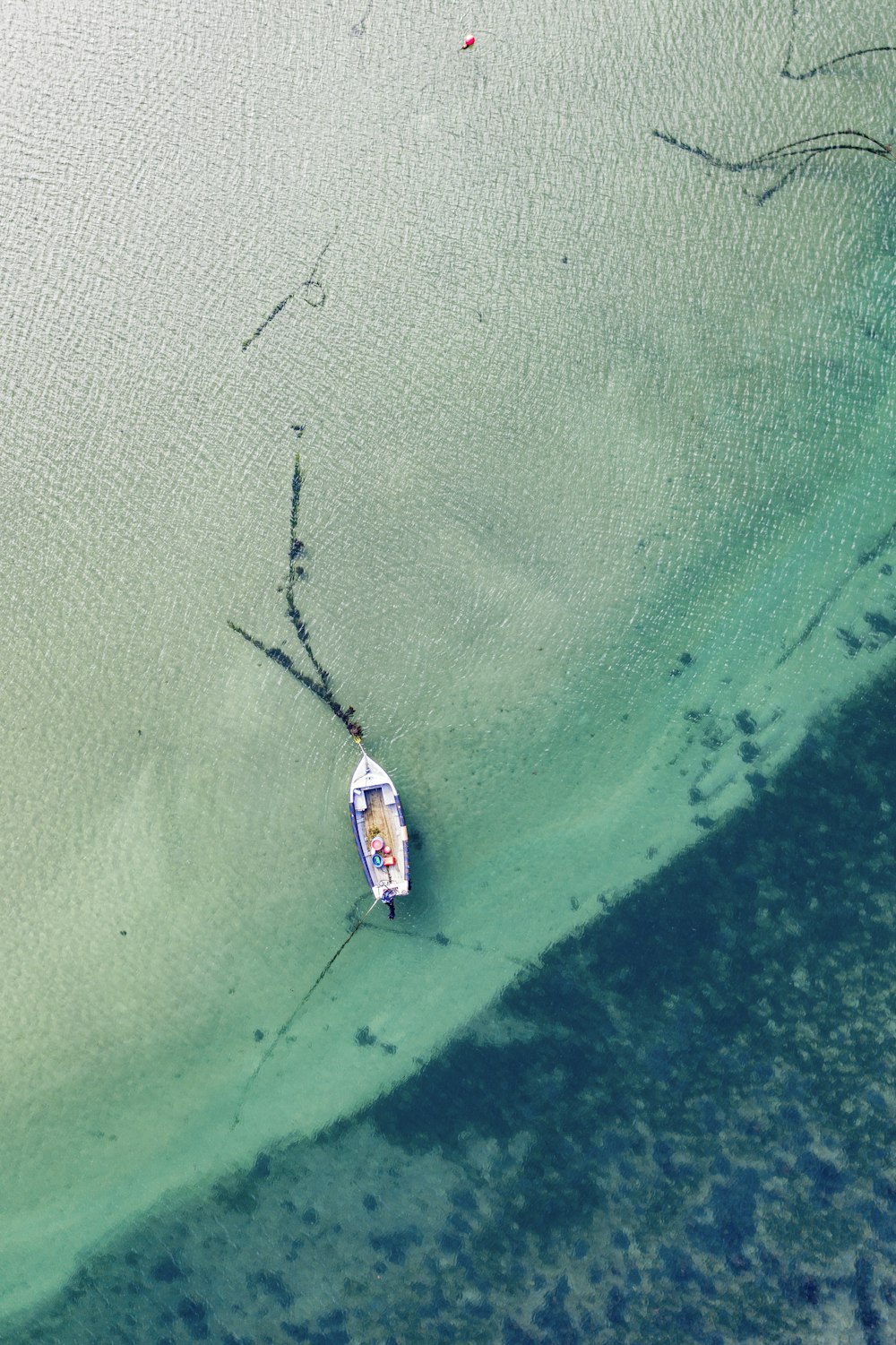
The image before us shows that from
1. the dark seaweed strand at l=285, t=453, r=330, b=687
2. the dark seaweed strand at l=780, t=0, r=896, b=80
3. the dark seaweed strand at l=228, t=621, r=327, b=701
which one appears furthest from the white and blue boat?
the dark seaweed strand at l=780, t=0, r=896, b=80

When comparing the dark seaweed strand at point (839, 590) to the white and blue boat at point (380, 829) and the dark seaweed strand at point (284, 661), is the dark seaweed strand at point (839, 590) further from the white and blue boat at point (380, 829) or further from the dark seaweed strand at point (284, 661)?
the dark seaweed strand at point (284, 661)

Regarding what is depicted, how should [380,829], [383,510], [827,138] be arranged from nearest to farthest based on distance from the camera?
[380,829]
[383,510]
[827,138]

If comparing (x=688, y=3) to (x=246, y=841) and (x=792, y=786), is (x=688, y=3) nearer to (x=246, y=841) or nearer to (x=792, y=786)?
(x=792, y=786)

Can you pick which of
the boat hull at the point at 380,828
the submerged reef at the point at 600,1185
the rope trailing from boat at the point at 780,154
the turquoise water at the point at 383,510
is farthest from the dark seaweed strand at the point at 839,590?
the boat hull at the point at 380,828

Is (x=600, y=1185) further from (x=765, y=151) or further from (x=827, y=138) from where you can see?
(x=827, y=138)

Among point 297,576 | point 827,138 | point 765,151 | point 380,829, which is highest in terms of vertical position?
point 765,151

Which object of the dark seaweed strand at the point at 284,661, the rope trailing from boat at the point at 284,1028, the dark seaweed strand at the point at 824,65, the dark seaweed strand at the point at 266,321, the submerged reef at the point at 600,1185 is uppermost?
the dark seaweed strand at the point at 266,321

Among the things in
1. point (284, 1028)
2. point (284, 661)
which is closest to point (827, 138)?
point (284, 661)
